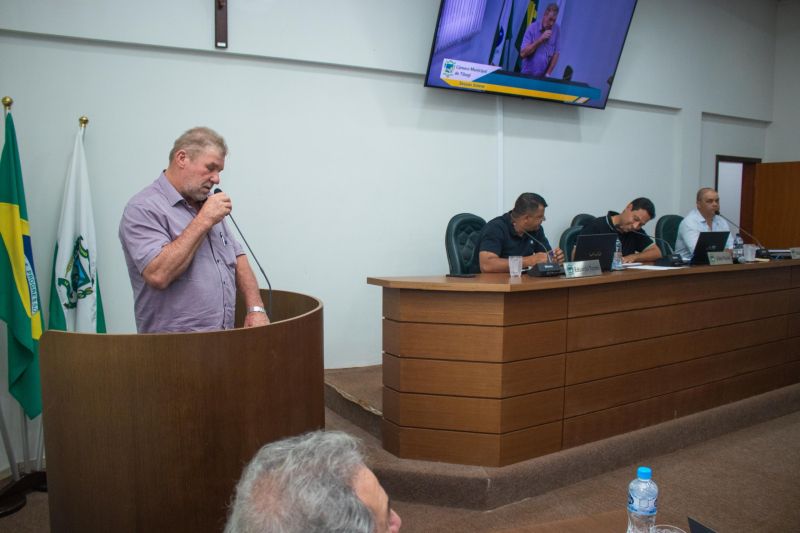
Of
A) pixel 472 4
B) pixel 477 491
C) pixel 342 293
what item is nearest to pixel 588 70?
pixel 472 4

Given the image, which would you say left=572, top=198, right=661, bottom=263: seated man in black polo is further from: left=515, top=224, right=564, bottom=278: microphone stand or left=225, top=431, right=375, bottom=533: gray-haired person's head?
left=225, top=431, right=375, bottom=533: gray-haired person's head

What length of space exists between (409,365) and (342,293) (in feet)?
4.56

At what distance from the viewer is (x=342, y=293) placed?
374 centimetres

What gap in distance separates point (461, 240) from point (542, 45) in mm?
1851

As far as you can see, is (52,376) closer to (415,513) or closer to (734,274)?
(415,513)

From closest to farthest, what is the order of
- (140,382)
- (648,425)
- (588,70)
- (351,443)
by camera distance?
(351,443)
(140,382)
(648,425)
(588,70)

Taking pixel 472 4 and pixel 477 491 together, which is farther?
pixel 472 4

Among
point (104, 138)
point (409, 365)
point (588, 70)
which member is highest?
point (588, 70)

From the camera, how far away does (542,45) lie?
4258mm

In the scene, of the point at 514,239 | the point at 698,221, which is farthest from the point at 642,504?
the point at 698,221

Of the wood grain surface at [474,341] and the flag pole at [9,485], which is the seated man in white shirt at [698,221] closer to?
the wood grain surface at [474,341]

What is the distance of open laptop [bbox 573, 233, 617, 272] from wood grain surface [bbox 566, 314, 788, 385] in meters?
0.46

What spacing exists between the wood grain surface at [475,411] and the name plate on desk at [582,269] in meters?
0.56

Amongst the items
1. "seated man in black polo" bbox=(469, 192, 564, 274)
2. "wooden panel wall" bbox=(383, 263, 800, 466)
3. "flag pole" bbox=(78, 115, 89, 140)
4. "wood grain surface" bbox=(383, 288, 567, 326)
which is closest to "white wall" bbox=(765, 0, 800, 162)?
"wooden panel wall" bbox=(383, 263, 800, 466)
